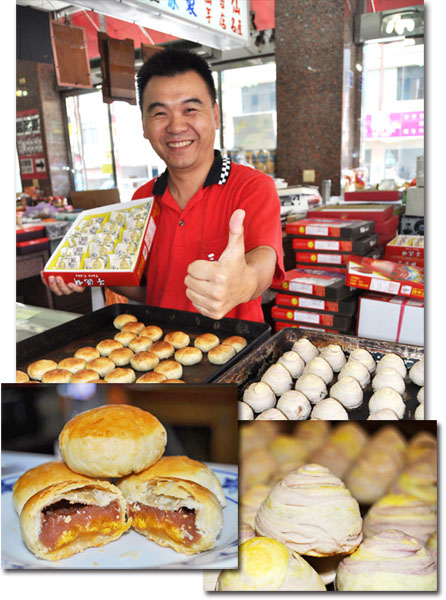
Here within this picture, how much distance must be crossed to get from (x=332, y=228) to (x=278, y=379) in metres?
1.32

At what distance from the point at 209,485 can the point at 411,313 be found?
896mm

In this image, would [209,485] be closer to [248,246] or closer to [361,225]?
[248,246]

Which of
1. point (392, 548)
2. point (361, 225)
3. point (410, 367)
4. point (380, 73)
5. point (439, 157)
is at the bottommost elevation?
point (392, 548)

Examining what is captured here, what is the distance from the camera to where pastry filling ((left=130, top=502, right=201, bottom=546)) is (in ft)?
2.21

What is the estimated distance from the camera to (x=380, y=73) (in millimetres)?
1483

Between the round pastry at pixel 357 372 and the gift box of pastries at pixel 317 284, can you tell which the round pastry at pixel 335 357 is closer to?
the round pastry at pixel 357 372

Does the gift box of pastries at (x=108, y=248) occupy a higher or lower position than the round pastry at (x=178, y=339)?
higher

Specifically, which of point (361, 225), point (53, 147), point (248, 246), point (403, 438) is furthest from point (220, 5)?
point (53, 147)

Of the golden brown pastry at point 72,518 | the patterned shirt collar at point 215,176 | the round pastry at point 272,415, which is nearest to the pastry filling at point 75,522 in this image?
the golden brown pastry at point 72,518

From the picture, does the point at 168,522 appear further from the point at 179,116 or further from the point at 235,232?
A: the point at 179,116

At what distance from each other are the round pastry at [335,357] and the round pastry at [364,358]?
0.02m

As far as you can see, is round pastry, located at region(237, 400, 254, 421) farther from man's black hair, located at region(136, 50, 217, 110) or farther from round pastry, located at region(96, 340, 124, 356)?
man's black hair, located at region(136, 50, 217, 110)

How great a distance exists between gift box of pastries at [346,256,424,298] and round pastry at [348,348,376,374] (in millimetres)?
467

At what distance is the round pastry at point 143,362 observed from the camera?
1147mm
